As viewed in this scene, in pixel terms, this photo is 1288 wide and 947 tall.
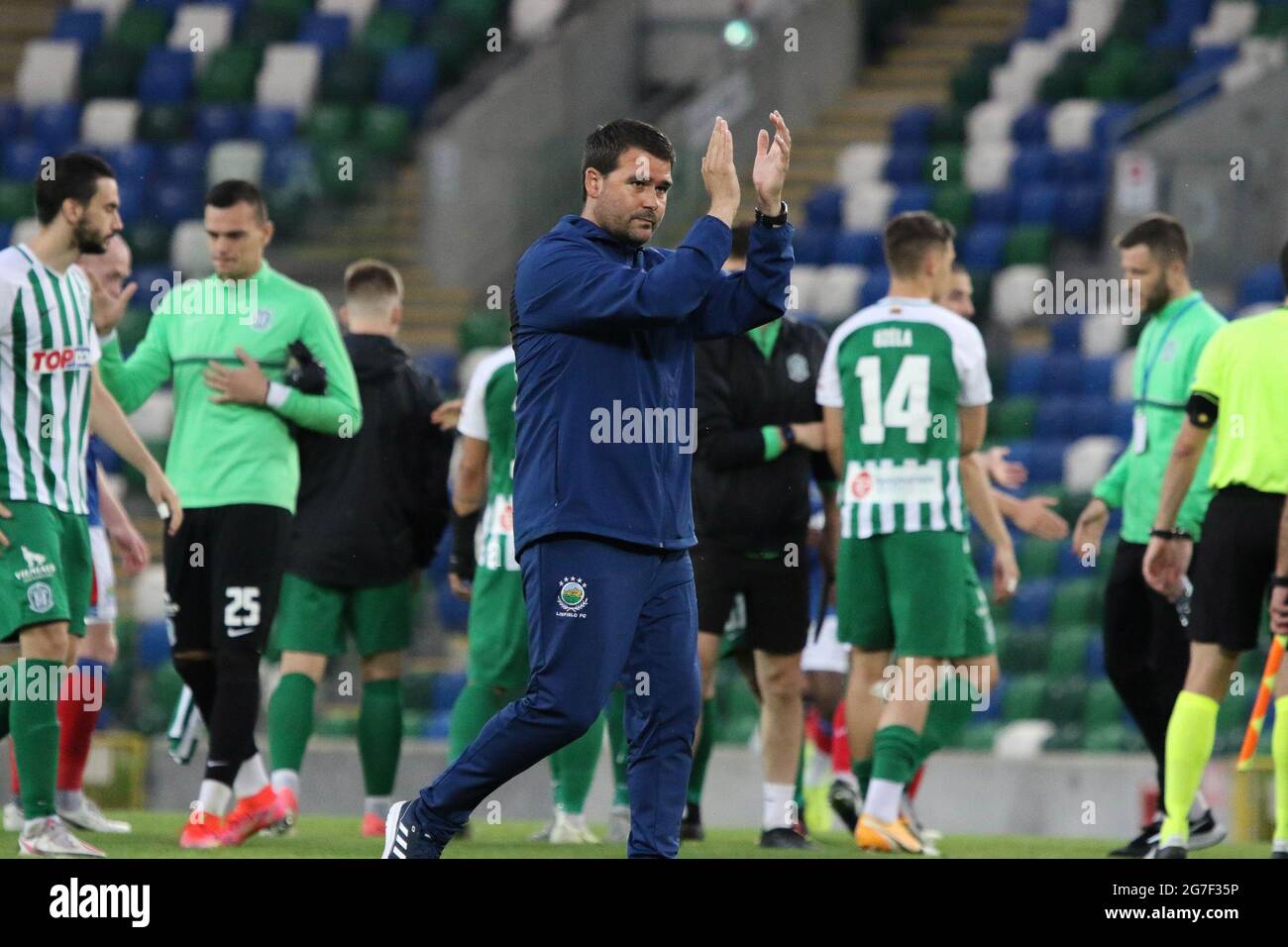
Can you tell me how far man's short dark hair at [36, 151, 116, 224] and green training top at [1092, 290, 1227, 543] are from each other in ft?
11.2

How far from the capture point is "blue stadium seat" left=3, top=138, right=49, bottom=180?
1628 cm

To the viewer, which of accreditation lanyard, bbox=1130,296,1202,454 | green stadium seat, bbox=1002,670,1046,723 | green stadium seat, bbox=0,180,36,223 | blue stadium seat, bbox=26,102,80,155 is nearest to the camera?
accreditation lanyard, bbox=1130,296,1202,454

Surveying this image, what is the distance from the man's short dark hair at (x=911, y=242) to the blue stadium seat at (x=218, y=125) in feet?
30.5

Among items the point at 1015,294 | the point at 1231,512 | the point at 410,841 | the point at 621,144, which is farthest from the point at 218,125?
the point at 410,841

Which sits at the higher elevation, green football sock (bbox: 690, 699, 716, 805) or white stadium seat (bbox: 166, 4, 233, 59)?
white stadium seat (bbox: 166, 4, 233, 59)

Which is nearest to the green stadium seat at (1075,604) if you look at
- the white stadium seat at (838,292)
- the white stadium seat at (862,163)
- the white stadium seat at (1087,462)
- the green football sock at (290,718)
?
the white stadium seat at (1087,462)

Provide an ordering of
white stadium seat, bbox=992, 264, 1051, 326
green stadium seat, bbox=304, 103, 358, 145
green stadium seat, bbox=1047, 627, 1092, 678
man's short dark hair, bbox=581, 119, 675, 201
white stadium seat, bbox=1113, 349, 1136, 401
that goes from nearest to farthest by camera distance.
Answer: man's short dark hair, bbox=581, 119, 675, 201 → green stadium seat, bbox=1047, 627, 1092, 678 → white stadium seat, bbox=1113, 349, 1136, 401 → white stadium seat, bbox=992, 264, 1051, 326 → green stadium seat, bbox=304, 103, 358, 145

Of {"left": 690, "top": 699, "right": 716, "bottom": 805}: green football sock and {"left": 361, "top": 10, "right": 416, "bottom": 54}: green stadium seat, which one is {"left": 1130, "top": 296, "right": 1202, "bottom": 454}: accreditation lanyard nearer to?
{"left": 690, "top": 699, "right": 716, "bottom": 805}: green football sock

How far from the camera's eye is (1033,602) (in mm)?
Result: 12328

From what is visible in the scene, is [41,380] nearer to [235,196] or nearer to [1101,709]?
[235,196]

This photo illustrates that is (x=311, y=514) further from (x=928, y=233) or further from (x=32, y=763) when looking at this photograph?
(x=928, y=233)

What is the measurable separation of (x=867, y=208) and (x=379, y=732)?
27.2 feet

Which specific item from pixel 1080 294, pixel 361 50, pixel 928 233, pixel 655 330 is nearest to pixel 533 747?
pixel 655 330

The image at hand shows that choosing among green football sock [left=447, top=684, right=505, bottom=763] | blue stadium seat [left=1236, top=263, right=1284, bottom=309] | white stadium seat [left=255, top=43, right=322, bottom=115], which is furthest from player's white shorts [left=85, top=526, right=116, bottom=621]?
white stadium seat [left=255, top=43, right=322, bottom=115]
